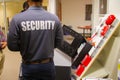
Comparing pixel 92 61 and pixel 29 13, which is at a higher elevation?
pixel 29 13

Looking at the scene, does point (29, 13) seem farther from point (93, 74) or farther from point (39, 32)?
point (93, 74)

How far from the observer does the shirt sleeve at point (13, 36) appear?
6.27 ft

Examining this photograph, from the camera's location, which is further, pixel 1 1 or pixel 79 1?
pixel 79 1

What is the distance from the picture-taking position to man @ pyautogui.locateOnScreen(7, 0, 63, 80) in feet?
6.29

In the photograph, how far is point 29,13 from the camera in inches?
76.7

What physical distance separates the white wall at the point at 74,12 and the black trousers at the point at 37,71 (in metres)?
10.0

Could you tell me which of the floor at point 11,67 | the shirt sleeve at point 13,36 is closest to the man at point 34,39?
the shirt sleeve at point 13,36

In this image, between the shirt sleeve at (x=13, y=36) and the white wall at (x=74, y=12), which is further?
the white wall at (x=74, y=12)

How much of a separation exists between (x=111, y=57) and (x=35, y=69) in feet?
3.81

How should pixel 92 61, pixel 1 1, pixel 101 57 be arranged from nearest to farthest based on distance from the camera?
pixel 92 61 → pixel 101 57 → pixel 1 1

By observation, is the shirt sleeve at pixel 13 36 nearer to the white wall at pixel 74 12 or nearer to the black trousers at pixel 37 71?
the black trousers at pixel 37 71

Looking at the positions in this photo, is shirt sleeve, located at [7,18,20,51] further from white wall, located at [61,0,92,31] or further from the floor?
white wall, located at [61,0,92,31]

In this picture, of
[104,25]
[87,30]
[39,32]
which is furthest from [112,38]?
[87,30]

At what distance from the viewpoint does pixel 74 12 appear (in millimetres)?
12062
